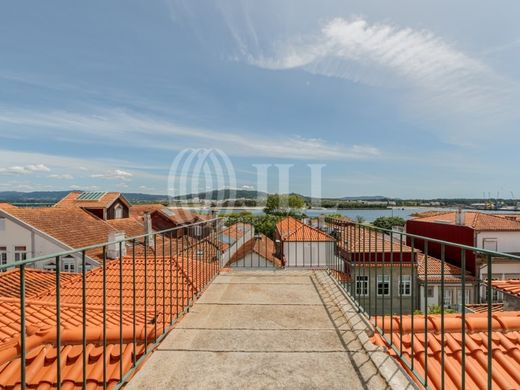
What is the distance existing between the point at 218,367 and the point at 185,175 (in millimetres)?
14103

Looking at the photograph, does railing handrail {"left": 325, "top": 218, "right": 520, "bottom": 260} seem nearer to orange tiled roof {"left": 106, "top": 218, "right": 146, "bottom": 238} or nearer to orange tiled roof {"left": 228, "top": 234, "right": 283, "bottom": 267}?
orange tiled roof {"left": 228, "top": 234, "right": 283, "bottom": 267}

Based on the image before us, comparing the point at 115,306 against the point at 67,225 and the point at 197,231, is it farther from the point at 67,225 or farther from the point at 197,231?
the point at 67,225

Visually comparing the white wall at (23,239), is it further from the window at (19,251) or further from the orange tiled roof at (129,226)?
the orange tiled roof at (129,226)

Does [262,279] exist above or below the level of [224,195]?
below

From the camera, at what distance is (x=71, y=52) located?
40.2 feet

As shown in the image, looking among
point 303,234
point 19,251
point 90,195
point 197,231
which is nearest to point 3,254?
point 19,251

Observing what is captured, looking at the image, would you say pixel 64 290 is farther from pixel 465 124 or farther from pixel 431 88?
pixel 465 124

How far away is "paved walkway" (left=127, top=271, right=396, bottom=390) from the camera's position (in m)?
2.02

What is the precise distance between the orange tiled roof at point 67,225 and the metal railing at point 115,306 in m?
11.3

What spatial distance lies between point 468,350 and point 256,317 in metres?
1.89

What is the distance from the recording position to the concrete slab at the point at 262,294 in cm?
369

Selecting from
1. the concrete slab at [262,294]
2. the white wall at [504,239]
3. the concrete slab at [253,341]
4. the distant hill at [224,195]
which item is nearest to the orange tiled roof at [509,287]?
the concrete slab at [262,294]

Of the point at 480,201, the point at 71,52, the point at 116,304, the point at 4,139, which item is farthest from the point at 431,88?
the point at 4,139

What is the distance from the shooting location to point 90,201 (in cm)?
Answer: 2539
